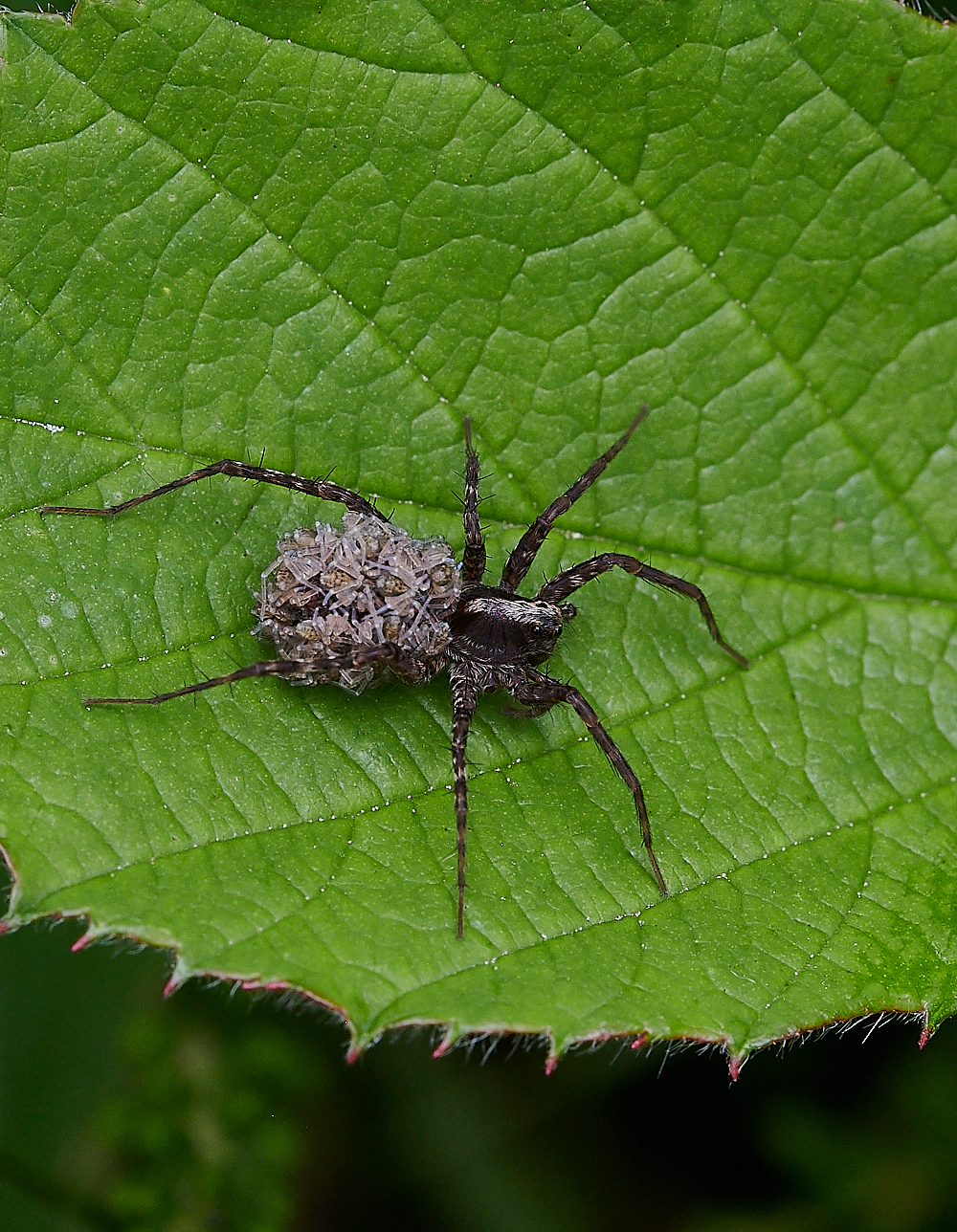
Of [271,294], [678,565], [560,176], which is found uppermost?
[560,176]

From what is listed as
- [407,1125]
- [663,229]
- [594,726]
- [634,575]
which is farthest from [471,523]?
[407,1125]

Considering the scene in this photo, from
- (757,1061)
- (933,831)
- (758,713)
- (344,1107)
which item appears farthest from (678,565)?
(344,1107)

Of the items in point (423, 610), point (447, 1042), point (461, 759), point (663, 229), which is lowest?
point (447, 1042)

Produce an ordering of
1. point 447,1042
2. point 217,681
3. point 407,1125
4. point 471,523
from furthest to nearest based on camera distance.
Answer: point 407,1125 < point 471,523 < point 217,681 < point 447,1042

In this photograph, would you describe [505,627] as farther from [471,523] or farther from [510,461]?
[510,461]

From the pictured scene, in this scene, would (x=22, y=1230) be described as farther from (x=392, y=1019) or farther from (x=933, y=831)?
(x=933, y=831)

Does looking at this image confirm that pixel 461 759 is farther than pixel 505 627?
No

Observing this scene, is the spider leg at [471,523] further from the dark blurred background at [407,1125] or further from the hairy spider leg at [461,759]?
the dark blurred background at [407,1125]
